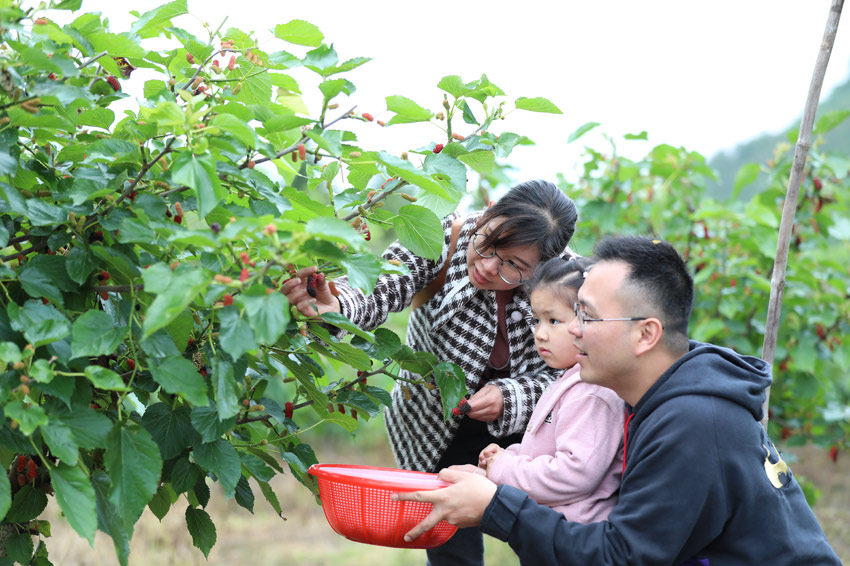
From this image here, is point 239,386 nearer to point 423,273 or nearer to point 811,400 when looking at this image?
point 423,273

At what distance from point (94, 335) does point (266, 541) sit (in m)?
3.52

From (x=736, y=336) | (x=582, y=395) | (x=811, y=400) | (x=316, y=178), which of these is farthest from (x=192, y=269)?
(x=811, y=400)

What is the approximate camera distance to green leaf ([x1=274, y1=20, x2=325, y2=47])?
1.44 meters

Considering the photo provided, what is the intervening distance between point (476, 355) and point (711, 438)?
0.71 m

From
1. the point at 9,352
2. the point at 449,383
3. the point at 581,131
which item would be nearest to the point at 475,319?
the point at 449,383

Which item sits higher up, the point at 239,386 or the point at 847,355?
the point at 239,386

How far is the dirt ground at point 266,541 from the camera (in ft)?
12.8

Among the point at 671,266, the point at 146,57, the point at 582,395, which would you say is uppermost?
the point at 146,57

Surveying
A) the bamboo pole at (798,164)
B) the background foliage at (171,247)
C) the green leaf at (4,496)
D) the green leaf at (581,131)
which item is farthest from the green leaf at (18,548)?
the green leaf at (581,131)

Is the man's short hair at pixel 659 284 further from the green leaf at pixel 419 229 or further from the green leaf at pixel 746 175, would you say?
the green leaf at pixel 746 175

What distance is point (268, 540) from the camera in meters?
4.47

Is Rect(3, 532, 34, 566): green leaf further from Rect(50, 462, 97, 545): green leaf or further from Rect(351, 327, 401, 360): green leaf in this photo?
Rect(351, 327, 401, 360): green leaf

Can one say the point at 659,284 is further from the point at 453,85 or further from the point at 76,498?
the point at 76,498

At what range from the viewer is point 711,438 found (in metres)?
1.46
